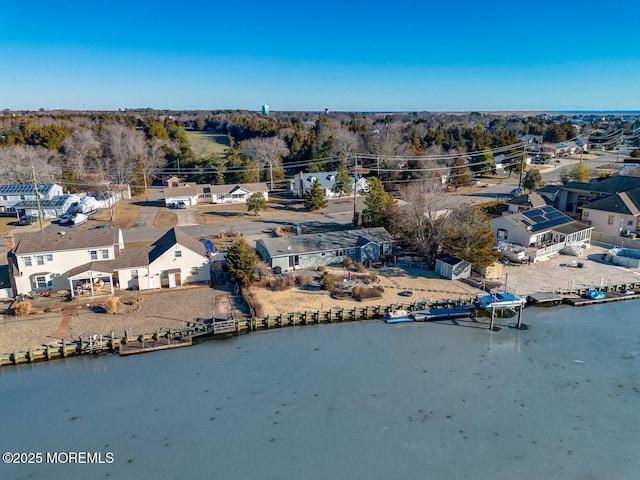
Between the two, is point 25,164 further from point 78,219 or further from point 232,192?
point 232,192

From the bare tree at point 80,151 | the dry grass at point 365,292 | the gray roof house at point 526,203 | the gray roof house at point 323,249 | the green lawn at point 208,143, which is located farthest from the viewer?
the green lawn at point 208,143

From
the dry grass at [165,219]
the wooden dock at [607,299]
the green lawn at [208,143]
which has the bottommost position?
the wooden dock at [607,299]

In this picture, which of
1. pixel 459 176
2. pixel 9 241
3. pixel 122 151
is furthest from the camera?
pixel 122 151

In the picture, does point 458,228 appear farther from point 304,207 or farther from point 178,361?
point 304,207

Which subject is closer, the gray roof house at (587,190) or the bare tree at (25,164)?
the gray roof house at (587,190)

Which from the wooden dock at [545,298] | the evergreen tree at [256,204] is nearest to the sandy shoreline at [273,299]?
the wooden dock at [545,298]

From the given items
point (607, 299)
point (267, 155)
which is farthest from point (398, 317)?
point (267, 155)

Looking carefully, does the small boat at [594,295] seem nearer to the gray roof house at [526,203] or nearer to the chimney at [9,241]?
the gray roof house at [526,203]
